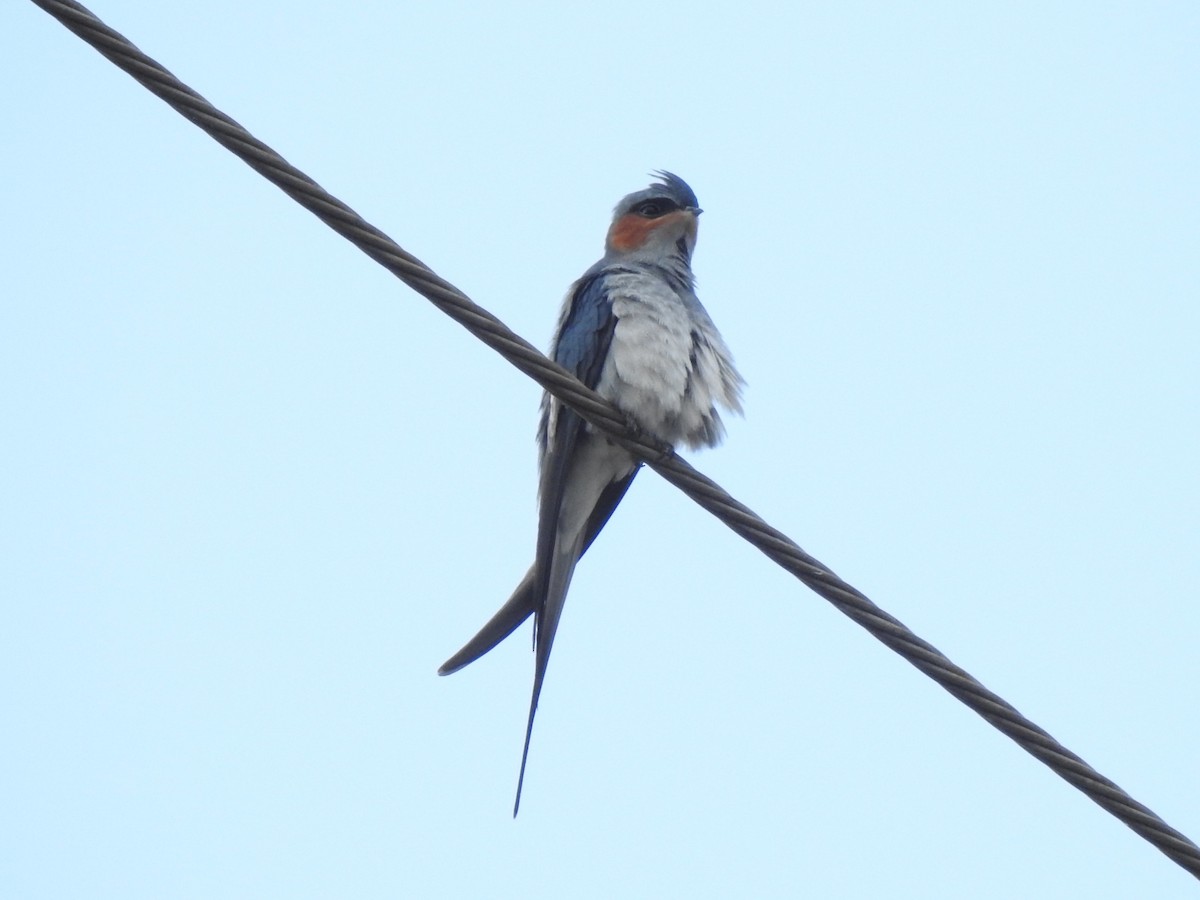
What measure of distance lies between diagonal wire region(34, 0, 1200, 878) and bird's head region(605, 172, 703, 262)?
289 centimetres

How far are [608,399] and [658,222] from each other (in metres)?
1.64

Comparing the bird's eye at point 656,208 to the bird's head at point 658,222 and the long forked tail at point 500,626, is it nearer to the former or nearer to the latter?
the bird's head at point 658,222

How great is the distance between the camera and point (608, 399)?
555 cm

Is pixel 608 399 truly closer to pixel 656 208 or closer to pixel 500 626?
pixel 500 626

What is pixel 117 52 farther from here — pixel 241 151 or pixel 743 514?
pixel 743 514

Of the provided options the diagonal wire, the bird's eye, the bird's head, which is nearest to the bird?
the bird's head

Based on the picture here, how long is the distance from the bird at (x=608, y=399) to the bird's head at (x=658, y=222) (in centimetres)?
64

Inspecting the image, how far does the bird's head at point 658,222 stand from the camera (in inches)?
271

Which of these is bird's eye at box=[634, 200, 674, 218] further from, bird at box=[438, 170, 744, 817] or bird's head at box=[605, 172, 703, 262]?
bird at box=[438, 170, 744, 817]

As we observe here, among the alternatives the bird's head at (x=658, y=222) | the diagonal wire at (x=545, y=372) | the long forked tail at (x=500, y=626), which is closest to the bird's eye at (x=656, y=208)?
the bird's head at (x=658, y=222)

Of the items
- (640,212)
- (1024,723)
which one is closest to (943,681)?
(1024,723)

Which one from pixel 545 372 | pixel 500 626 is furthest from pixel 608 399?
pixel 545 372

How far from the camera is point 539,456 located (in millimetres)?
5984

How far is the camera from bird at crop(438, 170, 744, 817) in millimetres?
5465
